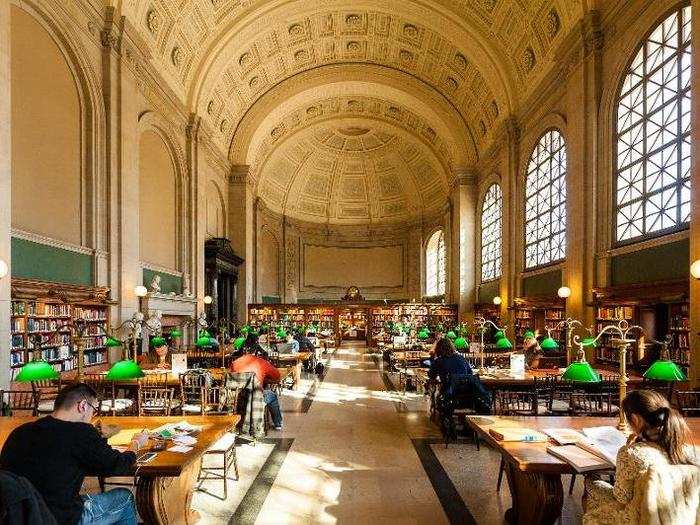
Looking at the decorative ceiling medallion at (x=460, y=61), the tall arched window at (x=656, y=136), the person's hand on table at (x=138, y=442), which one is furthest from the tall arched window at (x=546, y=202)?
the person's hand on table at (x=138, y=442)

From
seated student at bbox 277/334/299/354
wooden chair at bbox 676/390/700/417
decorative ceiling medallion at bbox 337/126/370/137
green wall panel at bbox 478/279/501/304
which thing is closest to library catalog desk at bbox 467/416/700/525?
wooden chair at bbox 676/390/700/417

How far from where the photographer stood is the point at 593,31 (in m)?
11.2

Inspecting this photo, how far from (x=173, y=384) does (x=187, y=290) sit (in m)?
9.44

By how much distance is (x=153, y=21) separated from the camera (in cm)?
1341

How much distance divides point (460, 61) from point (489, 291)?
31.1ft

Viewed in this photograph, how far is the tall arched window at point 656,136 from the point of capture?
27.9 ft

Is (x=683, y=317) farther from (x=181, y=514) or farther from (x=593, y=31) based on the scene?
(x=181, y=514)

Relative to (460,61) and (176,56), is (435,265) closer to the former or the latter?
(460,61)

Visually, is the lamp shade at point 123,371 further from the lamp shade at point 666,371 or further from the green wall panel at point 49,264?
the green wall panel at point 49,264

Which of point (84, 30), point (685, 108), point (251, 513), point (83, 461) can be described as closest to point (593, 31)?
point (685, 108)

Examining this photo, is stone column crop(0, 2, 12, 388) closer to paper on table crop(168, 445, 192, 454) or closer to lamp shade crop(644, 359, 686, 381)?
paper on table crop(168, 445, 192, 454)

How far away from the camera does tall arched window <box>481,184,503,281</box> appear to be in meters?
19.6

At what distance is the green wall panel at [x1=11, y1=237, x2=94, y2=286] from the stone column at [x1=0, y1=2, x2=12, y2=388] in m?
0.77

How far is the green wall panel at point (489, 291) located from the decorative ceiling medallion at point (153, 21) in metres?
14.6
